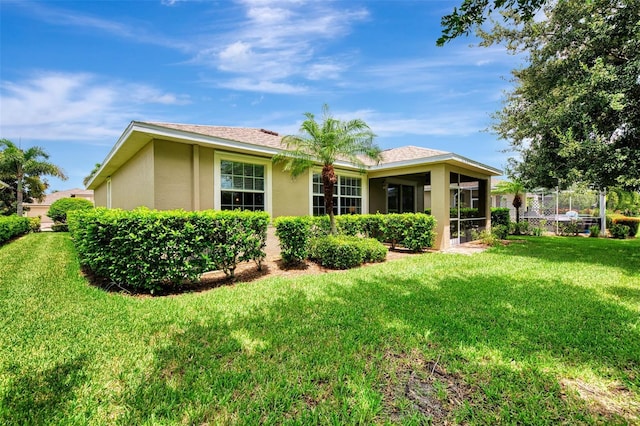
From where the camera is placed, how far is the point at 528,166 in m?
10.9

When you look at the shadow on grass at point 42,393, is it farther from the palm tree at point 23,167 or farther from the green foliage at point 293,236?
the palm tree at point 23,167

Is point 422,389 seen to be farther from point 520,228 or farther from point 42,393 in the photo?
point 520,228

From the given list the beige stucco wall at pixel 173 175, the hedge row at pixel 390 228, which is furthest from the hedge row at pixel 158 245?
the hedge row at pixel 390 228

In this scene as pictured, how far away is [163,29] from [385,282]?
8.62m

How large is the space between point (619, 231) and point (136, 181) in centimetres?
2409

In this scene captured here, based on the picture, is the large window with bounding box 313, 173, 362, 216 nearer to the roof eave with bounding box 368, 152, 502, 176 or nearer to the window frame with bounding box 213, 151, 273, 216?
the roof eave with bounding box 368, 152, 502, 176

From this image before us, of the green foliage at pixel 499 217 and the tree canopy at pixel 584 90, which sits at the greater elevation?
the tree canopy at pixel 584 90

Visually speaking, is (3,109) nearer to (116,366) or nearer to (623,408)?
(116,366)

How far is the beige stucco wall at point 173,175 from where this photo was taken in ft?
24.0

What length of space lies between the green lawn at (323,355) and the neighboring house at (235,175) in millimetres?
3448

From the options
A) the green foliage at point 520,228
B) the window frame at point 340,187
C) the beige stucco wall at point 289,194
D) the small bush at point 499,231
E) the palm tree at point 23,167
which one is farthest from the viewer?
the palm tree at point 23,167

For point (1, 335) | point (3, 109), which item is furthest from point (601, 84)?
point (3, 109)

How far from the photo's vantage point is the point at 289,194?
10.1m

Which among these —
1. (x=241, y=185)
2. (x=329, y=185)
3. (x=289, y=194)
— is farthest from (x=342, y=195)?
(x=241, y=185)
